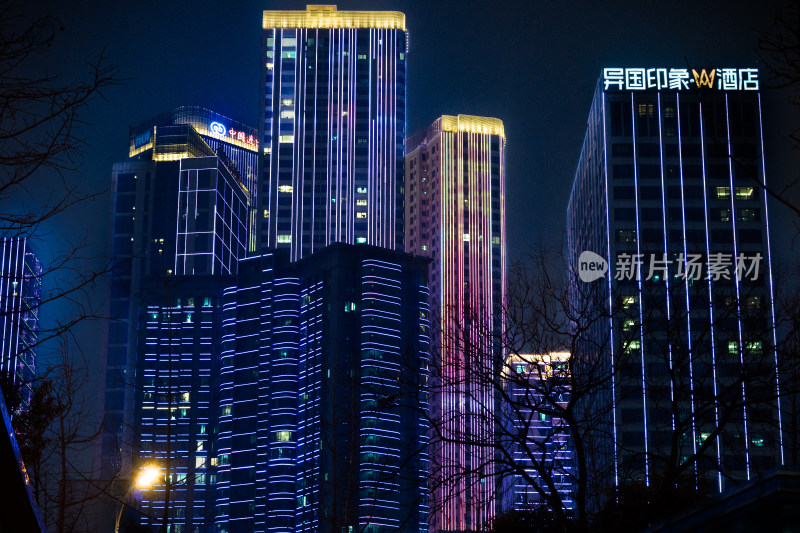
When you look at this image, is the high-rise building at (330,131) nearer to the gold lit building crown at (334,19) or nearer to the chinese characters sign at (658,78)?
the gold lit building crown at (334,19)

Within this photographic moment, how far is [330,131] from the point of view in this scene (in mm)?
168125

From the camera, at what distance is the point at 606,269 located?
112 m

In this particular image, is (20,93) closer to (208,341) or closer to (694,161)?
(694,161)

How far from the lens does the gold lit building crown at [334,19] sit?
174m

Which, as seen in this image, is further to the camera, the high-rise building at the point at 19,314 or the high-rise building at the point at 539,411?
the high-rise building at the point at 539,411

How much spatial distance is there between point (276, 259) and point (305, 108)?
1214 inches

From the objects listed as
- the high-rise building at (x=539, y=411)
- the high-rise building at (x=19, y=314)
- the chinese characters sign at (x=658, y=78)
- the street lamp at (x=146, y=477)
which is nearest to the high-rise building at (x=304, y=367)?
the chinese characters sign at (x=658, y=78)

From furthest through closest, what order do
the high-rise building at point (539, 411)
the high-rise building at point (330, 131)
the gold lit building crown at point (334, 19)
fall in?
the gold lit building crown at point (334, 19), the high-rise building at point (330, 131), the high-rise building at point (539, 411)

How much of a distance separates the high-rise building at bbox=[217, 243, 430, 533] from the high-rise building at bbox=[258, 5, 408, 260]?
15.9 meters

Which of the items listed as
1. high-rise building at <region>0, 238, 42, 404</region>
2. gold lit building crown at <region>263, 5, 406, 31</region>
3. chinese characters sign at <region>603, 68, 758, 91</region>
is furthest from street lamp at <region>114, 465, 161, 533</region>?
gold lit building crown at <region>263, 5, 406, 31</region>

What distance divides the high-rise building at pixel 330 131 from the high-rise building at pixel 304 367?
15.9 meters

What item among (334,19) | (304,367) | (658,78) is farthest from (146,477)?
(334,19)

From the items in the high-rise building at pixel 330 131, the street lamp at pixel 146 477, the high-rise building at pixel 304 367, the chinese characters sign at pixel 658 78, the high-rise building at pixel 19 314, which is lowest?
the street lamp at pixel 146 477

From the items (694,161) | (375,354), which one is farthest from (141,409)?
(694,161)
